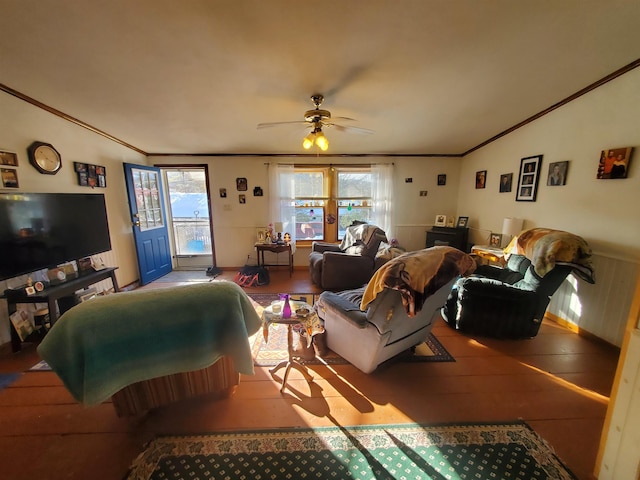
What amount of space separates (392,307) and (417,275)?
317mm

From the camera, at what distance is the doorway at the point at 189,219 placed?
4.88 meters

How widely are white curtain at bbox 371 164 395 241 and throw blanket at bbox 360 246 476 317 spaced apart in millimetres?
3053

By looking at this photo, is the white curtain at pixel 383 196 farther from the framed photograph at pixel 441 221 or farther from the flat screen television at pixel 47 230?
the flat screen television at pixel 47 230

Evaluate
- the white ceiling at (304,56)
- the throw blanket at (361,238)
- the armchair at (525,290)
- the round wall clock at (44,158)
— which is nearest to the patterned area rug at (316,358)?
the armchair at (525,290)

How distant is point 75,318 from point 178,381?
711 millimetres

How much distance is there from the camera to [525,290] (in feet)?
7.55

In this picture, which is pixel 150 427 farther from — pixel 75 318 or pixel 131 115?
pixel 131 115

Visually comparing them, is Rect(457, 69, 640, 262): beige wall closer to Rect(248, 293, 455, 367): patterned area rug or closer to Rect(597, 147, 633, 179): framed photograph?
Rect(597, 147, 633, 179): framed photograph

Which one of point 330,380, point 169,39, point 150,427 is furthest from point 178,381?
point 169,39

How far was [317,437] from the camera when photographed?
4.92ft

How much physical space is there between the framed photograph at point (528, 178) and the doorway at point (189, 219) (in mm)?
5020

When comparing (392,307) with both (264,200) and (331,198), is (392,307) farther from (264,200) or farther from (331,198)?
(264,200)

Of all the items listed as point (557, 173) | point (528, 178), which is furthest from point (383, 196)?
point (557, 173)

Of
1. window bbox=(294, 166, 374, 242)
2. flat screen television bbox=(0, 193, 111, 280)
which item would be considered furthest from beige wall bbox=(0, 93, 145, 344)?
window bbox=(294, 166, 374, 242)
